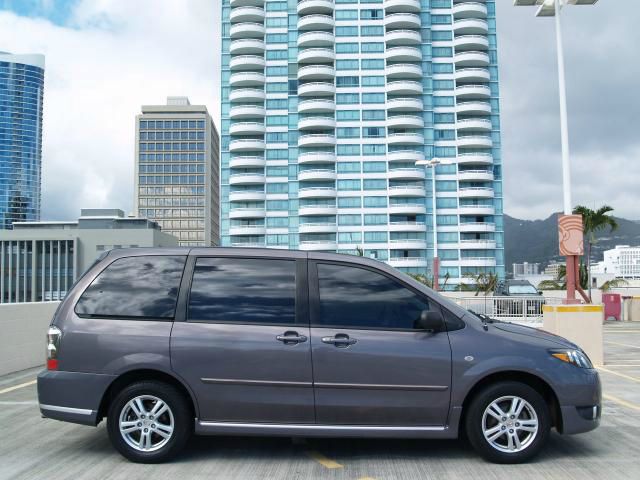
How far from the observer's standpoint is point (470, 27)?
290 ft

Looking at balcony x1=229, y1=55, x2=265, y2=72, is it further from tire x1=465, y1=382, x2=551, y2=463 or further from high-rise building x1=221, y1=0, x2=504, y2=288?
tire x1=465, y1=382, x2=551, y2=463

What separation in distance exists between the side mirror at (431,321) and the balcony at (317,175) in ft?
265

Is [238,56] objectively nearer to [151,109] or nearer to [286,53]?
[286,53]

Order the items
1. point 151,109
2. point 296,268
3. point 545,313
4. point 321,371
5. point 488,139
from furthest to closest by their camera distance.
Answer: point 151,109
point 488,139
point 545,313
point 296,268
point 321,371

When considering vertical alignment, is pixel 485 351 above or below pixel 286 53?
below

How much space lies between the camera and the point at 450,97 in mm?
88812

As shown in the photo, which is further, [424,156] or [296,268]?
[424,156]

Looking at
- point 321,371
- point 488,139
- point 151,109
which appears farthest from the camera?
point 151,109

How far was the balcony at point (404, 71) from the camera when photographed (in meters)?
86.9

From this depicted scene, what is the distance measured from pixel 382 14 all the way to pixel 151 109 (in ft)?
318

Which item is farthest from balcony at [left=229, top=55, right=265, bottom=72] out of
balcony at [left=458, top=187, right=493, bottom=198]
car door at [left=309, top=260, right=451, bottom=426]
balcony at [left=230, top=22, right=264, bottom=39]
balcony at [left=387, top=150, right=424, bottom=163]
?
car door at [left=309, top=260, right=451, bottom=426]

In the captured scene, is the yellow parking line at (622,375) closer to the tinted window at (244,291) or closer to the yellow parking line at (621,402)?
the yellow parking line at (621,402)

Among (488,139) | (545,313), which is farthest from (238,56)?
(545,313)

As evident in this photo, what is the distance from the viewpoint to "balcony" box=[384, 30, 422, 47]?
286 ft
